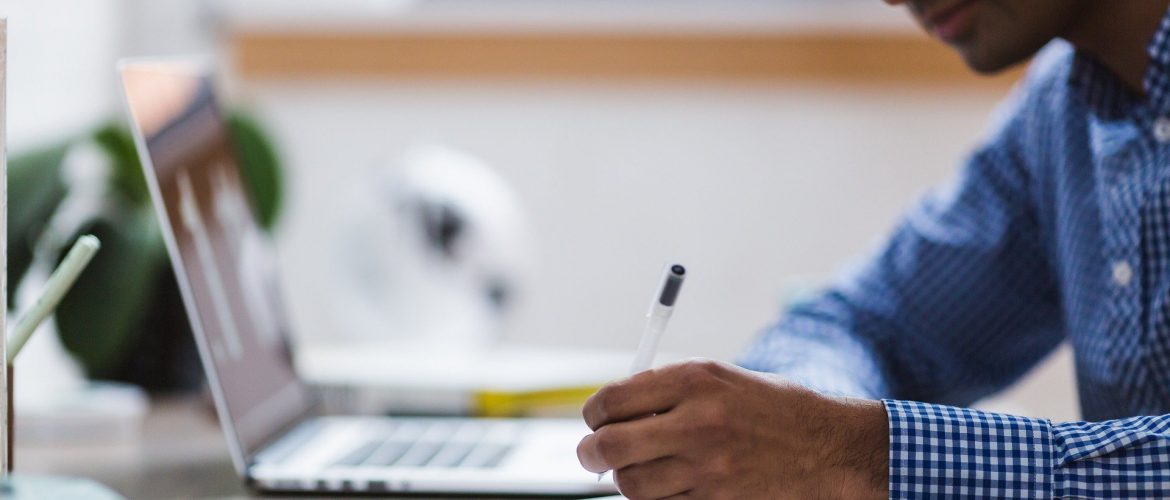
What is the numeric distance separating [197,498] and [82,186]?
525 mm

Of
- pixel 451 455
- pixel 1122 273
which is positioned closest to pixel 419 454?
pixel 451 455

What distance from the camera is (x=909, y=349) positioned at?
3.50ft

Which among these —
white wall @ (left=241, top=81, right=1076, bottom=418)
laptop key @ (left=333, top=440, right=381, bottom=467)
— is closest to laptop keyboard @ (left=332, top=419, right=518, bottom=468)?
laptop key @ (left=333, top=440, right=381, bottom=467)

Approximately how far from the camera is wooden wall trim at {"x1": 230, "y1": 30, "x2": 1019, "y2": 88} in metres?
2.01

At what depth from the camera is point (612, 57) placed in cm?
207

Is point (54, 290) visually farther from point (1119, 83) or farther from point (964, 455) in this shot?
point (1119, 83)

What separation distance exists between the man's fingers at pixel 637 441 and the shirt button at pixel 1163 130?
1.62 feet

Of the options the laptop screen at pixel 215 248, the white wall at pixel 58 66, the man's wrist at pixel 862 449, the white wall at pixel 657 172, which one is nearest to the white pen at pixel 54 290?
the laptop screen at pixel 215 248

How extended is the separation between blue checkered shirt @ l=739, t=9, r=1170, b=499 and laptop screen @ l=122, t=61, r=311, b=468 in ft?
1.23

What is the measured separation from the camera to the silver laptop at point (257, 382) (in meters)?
0.73

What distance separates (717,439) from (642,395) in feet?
0.14

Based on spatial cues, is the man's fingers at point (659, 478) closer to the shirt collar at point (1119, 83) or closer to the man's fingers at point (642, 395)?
the man's fingers at point (642, 395)

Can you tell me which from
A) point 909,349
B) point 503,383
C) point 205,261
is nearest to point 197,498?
point 205,261

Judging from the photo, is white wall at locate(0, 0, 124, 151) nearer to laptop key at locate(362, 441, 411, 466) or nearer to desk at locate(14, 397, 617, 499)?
desk at locate(14, 397, 617, 499)
